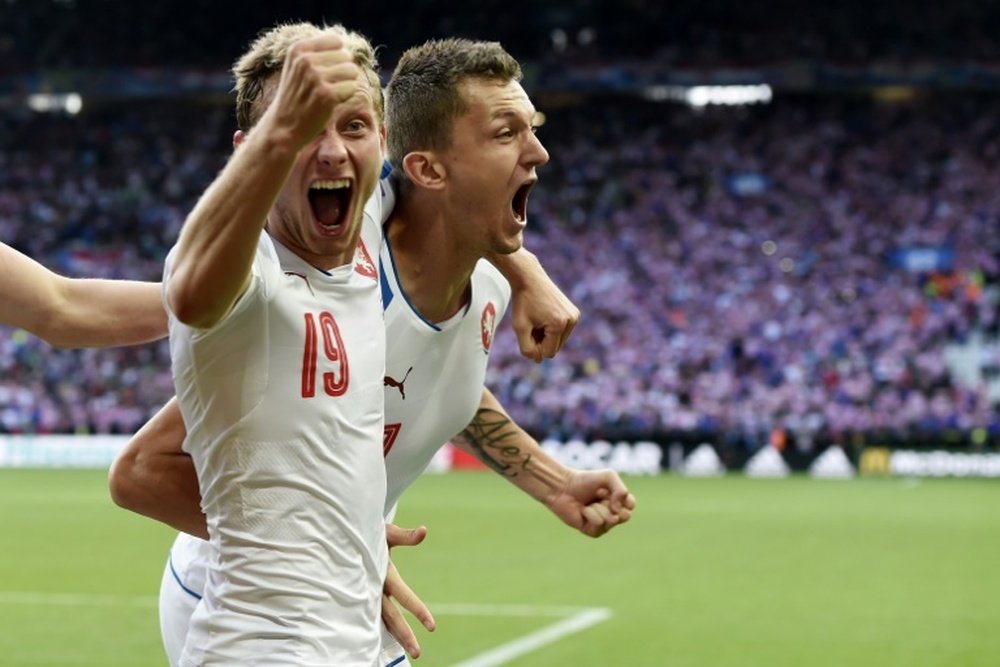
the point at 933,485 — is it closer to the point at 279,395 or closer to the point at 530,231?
the point at 530,231

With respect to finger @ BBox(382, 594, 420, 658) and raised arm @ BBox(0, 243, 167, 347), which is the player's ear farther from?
finger @ BBox(382, 594, 420, 658)

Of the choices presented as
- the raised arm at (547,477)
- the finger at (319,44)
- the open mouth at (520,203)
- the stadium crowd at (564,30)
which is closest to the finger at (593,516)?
the raised arm at (547,477)

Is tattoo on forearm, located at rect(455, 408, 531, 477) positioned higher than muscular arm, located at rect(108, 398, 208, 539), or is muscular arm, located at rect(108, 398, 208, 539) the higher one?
muscular arm, located at rect(108, 398, 208, 539)

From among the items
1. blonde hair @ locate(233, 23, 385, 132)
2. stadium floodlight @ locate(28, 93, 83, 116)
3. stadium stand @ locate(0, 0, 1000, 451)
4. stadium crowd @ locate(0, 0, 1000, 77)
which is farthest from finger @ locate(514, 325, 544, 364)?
stadium floodlight @ locate(28, 93, 83, 116)

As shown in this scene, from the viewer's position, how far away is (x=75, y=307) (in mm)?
3490

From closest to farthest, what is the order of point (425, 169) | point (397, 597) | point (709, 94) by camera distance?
point (397, 597)
point (425, 169)
point (709, 94)

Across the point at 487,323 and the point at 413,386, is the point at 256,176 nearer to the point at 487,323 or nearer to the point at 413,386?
the point at 413,386

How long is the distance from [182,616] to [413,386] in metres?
0.83

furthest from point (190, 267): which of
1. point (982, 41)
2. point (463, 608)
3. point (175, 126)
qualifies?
point (175, 126)

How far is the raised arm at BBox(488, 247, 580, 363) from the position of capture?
404 cm

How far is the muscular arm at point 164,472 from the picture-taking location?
10.6 ft

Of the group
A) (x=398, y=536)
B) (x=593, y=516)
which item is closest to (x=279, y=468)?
(x=398, y=536)

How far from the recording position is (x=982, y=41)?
128 feet

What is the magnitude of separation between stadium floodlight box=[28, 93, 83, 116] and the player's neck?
4211cm
